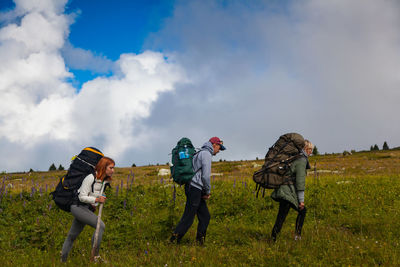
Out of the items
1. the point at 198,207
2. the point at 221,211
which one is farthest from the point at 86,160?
the point at 221,211

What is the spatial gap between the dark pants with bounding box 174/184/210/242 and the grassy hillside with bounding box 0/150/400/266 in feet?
1.10

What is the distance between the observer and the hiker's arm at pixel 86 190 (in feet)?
18.5

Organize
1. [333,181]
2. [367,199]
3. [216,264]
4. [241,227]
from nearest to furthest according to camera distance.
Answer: [216,264], [241,227], [367,199], [333,181]

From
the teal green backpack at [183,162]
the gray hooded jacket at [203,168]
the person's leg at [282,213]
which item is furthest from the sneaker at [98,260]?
the person's leg at [282,213]

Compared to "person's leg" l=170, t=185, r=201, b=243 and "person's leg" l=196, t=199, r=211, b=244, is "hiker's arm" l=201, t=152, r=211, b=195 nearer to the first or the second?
"person's leg" l=170, t=185, r=201, b=243

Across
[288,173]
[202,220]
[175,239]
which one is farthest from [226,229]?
[288,173]

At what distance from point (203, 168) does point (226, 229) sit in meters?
3.25

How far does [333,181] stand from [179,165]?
1108 centimetres

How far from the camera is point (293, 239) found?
712cm

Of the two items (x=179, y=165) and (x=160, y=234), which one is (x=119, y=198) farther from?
(x=179, y=165)

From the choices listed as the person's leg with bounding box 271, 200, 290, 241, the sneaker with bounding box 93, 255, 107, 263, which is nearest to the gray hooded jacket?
the person's leg with bounding box 271, 200, 290, 241

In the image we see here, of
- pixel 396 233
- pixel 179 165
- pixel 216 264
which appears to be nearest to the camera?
pixel 216 264

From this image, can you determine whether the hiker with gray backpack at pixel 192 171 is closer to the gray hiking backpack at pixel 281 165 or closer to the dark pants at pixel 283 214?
the gray hiking backpack at pixel 281 165

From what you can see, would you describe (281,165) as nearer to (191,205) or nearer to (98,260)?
(191,205)
